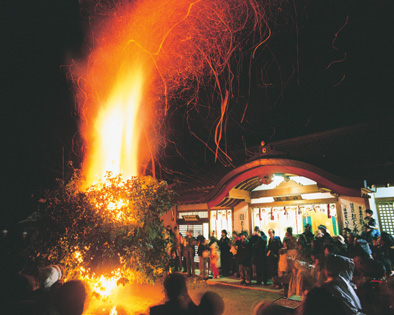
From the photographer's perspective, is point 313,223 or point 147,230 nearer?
point 147,230

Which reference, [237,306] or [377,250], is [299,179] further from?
[237,306]

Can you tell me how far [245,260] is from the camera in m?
11.2

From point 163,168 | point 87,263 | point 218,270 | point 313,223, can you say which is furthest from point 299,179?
point 163,168

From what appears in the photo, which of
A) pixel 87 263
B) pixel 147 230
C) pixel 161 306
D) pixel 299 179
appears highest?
pixel 299 179

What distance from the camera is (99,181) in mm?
4598

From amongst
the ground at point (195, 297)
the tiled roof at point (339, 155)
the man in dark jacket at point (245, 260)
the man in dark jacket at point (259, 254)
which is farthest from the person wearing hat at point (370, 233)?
the man in dark jacket at point (245, 260)

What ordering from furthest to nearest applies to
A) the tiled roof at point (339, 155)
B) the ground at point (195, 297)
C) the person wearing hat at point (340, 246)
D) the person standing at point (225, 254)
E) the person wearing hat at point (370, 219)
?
the person standing at point (225, 254)
the tiled roof at point (339, 155)
the person wearing hat at point (370, 219)
the ground at point (195, 297)
the person wearing hat at point (340, 246)

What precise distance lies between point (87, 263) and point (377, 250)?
25.6 feet

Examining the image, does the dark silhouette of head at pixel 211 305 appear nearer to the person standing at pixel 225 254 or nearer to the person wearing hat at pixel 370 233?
the person wearing hat at pixel 370 233

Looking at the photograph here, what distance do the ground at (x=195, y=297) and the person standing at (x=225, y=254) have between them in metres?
1.51

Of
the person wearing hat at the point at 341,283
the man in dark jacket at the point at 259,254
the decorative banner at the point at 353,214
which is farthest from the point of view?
the man in dark jacket at the point at 259,254

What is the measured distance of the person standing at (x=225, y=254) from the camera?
43.0 ft

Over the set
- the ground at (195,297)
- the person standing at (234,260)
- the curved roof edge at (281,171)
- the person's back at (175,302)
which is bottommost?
the ground at (195,297)

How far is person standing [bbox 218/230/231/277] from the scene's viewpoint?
13.1m
